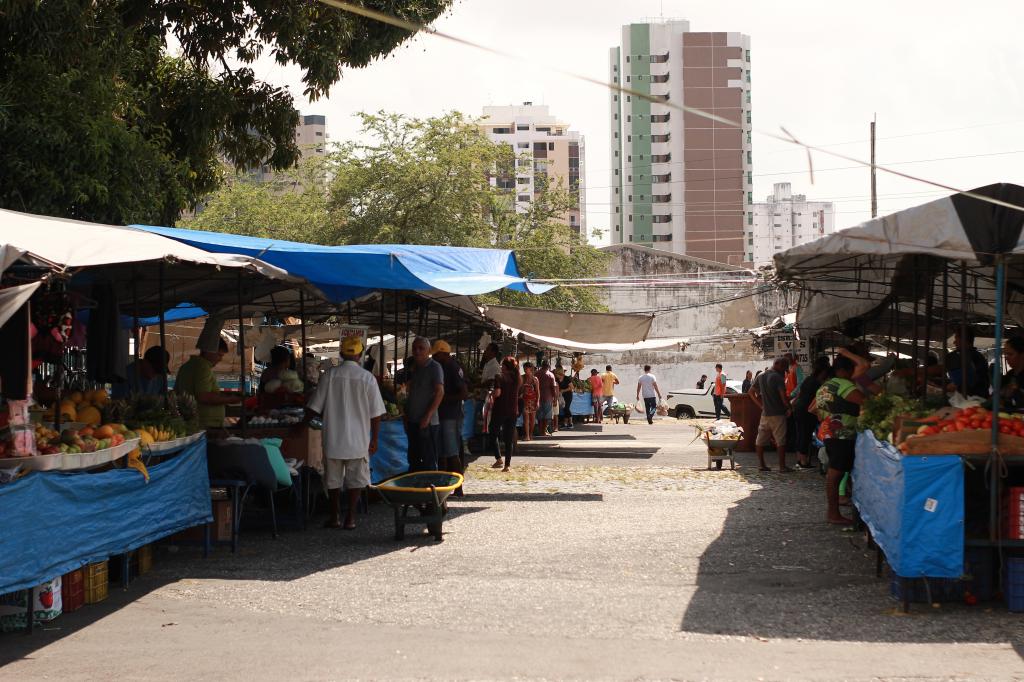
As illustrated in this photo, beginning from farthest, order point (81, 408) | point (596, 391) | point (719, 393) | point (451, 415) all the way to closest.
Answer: point (596, 391), point (719, 393), point (451, 415), point (81, 408)

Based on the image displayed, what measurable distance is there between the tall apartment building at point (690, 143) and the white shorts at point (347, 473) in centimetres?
9111

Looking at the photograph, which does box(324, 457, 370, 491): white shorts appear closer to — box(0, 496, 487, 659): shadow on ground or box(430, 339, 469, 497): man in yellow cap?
box(0, 496, 487, 659): shadow on ground

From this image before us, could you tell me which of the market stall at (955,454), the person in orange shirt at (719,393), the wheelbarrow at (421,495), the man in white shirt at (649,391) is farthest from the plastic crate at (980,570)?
Answer: the man in white shirt at (649,391)

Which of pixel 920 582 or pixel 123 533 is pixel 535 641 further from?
pixel 123 533

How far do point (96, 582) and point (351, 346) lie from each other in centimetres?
390

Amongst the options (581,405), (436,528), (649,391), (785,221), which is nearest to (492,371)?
(436,528)

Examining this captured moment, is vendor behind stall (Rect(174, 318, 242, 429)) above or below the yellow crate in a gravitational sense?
above

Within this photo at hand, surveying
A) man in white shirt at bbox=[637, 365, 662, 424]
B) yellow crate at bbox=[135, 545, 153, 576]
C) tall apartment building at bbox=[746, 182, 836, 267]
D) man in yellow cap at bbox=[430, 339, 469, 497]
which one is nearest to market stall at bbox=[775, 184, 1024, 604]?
yellow crate at bbox=[135, 545, 153, 576]

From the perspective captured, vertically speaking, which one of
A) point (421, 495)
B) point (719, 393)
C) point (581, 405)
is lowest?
point (581, 405)

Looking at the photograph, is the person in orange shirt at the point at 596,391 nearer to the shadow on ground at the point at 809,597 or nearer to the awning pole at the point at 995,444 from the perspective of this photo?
the shadow on ground at the point at 809,597

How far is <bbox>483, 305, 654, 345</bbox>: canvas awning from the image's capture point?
23531 millimetres

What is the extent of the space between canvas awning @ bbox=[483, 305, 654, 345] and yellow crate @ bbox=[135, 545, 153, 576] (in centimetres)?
1407

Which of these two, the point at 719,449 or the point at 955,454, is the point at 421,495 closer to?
the point at 955,454

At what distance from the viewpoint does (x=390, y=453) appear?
14.2 meters
